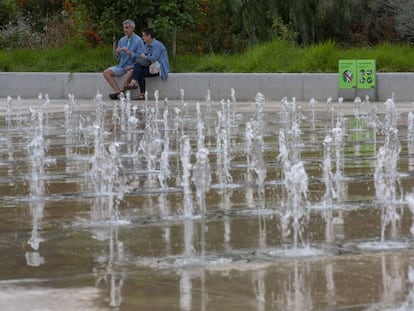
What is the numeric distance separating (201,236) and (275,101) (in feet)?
40.5

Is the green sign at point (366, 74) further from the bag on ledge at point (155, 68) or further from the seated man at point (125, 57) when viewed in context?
the seated man at point (125, 57)

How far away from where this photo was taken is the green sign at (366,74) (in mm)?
17469

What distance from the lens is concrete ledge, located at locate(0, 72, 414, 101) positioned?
1769 cm

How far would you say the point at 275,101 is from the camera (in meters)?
18.3

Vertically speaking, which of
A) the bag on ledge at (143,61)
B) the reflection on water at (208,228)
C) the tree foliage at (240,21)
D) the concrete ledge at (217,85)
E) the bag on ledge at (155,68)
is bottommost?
the reflection on water at (208,228)

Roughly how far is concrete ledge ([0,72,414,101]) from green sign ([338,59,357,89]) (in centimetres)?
18

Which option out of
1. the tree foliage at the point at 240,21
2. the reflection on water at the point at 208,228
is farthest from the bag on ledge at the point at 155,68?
the reflection on water at the point at 208,228

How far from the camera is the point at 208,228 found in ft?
20.8

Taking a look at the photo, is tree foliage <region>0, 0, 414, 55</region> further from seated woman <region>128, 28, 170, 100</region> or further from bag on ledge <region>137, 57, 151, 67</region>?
bag on ledge <region>137, 57, 151, 67</region>

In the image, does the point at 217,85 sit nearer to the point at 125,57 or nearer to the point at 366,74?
the point at 125,57

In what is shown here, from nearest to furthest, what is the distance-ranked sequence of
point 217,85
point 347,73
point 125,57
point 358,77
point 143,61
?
point 358,77
point 347,73
point 143,61
point 125,57
point 217,85

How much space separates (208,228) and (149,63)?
12363mm

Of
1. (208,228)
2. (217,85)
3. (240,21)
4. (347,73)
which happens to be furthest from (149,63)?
(208,228)

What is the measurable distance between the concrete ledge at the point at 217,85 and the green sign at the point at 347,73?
7.0 inches
